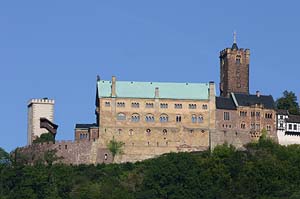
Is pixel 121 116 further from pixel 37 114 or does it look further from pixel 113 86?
pixel 37 114

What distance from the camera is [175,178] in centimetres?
13125

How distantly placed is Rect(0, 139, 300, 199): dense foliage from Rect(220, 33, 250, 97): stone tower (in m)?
11.3

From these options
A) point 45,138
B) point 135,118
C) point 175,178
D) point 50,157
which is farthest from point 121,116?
point 175,178

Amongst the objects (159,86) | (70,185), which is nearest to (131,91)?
(159,86)

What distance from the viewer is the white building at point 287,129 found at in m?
140

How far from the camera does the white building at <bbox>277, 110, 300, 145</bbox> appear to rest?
458ft

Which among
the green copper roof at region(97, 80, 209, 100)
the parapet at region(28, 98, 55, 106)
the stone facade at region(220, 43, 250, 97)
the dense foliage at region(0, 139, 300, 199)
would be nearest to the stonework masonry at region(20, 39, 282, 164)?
the green copper roof at region(97, 80, 209, 100)

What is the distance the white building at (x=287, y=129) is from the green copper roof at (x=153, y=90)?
818 centimetres

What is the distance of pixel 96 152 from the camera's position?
136 meters

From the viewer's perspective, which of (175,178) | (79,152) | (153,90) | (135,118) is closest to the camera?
(175,178)

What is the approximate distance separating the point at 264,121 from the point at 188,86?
888 cm

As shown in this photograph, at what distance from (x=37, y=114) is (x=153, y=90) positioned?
13.0m

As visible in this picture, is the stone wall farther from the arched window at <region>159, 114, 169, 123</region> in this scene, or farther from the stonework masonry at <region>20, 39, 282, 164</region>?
the arched window at <region>159, 114, 169, 123</region>

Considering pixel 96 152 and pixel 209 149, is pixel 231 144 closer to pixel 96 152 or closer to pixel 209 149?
pixel 209 149
